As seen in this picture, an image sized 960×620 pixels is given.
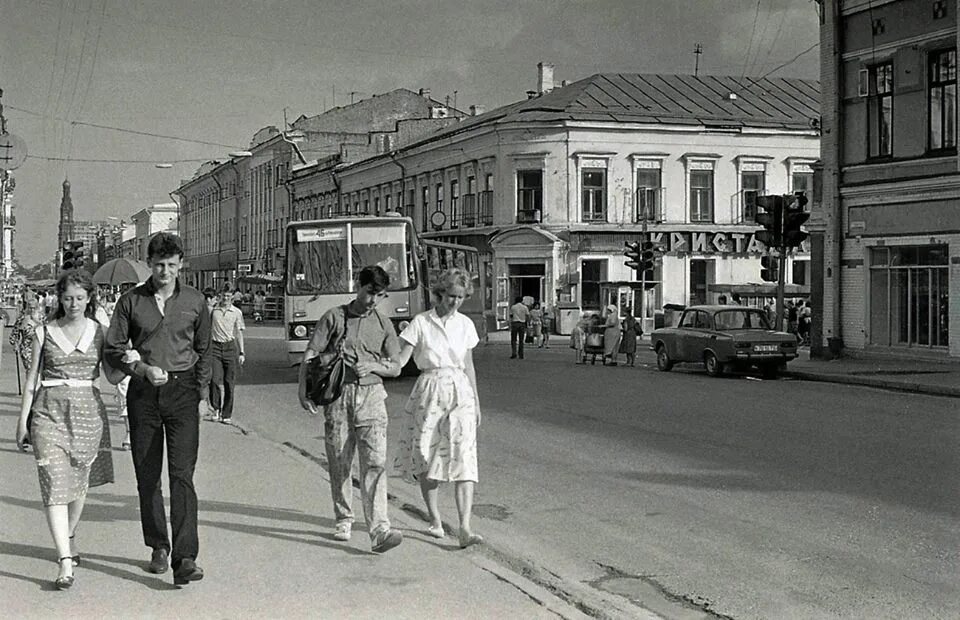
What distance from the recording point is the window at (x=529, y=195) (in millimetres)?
48562

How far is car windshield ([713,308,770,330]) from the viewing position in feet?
79.6

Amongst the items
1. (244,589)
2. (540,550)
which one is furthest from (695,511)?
(244,589)

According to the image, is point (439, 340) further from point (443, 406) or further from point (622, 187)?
point (622, 187)

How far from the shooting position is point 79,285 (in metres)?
6.26

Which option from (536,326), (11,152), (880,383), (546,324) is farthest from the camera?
(546,324)

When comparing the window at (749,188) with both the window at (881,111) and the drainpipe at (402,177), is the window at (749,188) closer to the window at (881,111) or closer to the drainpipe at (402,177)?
the drainpipe at (402,177)

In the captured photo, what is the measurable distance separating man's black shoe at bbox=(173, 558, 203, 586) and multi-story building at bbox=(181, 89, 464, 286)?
6075 centimetres

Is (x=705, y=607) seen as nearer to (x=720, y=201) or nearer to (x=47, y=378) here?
(x=47, y=378)

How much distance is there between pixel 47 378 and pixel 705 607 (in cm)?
380

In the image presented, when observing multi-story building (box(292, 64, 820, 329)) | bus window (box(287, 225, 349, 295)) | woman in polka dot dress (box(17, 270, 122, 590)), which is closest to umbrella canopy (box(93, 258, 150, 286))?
bus window (box(287, 225, 349, 295))

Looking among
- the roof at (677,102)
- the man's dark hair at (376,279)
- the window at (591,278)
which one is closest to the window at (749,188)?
the roof at (677,102)

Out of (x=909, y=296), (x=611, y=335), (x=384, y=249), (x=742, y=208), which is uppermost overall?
(x=742, y=208)

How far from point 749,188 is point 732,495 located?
4296cm

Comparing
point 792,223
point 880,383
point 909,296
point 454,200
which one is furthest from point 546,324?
point 880,383
